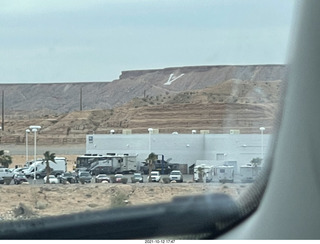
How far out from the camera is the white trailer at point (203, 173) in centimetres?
321

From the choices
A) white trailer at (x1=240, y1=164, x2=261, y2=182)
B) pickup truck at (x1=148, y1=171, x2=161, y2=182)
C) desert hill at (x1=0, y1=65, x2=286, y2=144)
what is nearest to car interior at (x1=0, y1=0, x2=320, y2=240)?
white trailer at (x1=240, y1=164, x2=261, y2=182)

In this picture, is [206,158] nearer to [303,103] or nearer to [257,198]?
[257,198]

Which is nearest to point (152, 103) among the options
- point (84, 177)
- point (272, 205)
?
point (84, 177)

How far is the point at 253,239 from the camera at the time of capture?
2727 mm

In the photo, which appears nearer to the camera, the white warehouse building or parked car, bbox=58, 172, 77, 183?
the white warehouse building

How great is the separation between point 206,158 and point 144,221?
53cm

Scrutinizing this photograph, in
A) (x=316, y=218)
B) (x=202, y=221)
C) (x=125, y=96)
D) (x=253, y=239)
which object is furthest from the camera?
(x=125, y=96)

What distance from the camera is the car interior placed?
2.61 metres

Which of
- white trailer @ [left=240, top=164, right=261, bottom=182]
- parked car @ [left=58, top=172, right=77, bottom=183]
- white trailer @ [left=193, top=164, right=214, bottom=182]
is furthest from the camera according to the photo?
parked car @ [left=58, top=172, right=77, bottom=183]

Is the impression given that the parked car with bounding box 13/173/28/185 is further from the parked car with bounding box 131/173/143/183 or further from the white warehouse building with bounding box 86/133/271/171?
the parked car with bounding box 131/173/143/183

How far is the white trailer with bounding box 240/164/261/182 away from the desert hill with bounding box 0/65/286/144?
19cm

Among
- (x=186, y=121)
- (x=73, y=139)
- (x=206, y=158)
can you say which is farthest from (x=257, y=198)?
Result: (x=73, y=139)

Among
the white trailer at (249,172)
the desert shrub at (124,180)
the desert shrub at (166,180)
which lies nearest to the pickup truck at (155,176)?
the desert shrub at (166,180)

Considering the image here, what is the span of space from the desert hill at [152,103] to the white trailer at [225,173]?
8.3 inches
